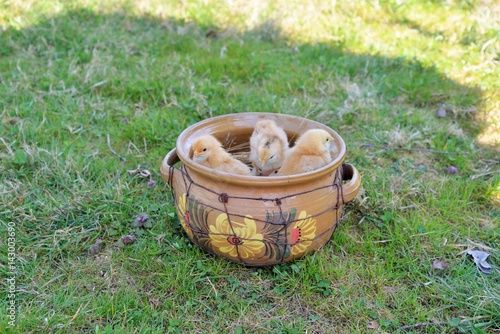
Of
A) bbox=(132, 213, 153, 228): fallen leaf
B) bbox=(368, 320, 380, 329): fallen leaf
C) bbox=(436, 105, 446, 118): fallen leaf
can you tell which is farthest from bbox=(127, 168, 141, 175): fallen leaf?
bbox=(436, 105, 446, 118): fallen leaf

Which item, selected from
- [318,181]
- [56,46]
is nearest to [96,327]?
[318,181]

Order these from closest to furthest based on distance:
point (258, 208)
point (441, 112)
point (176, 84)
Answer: point (258, 208), point (441, 112), point (176, 84)

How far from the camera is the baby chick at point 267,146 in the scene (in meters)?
2.59

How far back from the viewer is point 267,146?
102 inches

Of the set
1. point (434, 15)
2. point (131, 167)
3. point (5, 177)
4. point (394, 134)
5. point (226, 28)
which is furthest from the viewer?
point (434, 15)

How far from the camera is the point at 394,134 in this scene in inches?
148

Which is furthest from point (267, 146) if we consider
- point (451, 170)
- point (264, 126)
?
point (451, 170)

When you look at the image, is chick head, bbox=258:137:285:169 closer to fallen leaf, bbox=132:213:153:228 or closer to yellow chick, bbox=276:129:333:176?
yellow chick, bbox=276:129:333:176

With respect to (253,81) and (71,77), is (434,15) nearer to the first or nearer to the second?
(253,81)

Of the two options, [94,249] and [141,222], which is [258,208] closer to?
[141,222]

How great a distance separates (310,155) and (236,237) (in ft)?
1.99

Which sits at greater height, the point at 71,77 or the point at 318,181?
the point at 318,181

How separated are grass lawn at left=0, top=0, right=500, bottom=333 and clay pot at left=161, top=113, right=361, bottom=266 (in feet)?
0.56

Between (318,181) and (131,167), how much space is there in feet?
5.28
